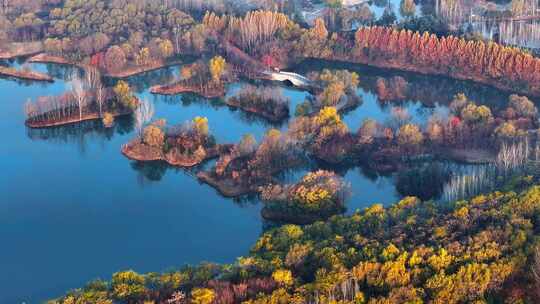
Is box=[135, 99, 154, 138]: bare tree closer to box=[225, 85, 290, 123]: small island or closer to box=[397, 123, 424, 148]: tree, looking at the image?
box=[225, 85, 290, 123]: small island

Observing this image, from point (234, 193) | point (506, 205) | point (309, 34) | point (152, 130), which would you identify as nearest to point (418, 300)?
point (506, 205)

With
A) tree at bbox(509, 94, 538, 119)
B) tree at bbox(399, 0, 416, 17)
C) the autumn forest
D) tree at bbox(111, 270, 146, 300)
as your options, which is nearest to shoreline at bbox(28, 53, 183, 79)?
the autumn forest

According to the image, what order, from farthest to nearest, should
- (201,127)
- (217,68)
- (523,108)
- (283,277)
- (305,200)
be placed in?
(217,68) → (523,108) → (201,127) → (305,200) → (283,277)

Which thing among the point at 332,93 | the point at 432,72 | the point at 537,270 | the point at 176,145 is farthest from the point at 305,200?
the point at 432,72

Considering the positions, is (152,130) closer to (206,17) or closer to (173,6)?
(206,17)

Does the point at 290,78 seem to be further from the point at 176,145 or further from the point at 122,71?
the point at 176,145

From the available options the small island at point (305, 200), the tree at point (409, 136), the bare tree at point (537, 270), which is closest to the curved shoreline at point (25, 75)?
the small island at point (305, 200)
